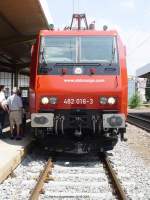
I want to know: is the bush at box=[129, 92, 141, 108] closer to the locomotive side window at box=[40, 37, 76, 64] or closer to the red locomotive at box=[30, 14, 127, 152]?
the red locomotive at box=[30, 14, 127, 152]

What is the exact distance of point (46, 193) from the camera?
337 inches

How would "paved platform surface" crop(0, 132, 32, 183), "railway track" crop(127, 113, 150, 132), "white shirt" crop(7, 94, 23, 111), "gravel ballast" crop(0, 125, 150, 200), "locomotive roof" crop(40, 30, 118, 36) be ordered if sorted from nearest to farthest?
"gravel ballast" crop(0, 125, 150, 200), "paved platform surface" crop(0, 132, 32, 183), "locomotive roof" crop(40, 30, 118, 36), "white shirt" crop(7, 94, 23, 111), "railway track" crop(127, 113, 150, 132)

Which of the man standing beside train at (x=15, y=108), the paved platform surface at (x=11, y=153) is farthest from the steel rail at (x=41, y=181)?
the man standing beside train at (x=15, y=108)

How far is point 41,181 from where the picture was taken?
927 cm

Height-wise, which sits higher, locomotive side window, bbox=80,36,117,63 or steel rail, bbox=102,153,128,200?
locomotive side window, bbox=80,36,117,63

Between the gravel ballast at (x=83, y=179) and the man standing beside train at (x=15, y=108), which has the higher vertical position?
the man standing beside train at (x=15, y=108)

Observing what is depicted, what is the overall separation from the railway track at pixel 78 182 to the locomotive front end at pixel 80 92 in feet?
2.20

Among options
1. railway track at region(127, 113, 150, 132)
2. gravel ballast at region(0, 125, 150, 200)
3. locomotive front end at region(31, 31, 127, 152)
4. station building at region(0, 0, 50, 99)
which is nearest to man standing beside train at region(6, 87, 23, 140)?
gravel ballast at region(0, 125, 150, 200)

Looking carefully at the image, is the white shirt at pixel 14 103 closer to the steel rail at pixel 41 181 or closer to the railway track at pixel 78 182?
the railway track at pixel 78 182

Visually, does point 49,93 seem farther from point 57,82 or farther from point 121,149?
point 121,149

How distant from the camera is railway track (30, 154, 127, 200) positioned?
8.41 meters

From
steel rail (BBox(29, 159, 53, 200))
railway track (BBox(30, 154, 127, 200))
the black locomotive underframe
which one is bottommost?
railway track (BBox(30, 154, 127, 200))

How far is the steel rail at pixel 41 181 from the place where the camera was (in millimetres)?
8139

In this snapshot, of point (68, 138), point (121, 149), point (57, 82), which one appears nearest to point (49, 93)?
point (57, 82)
